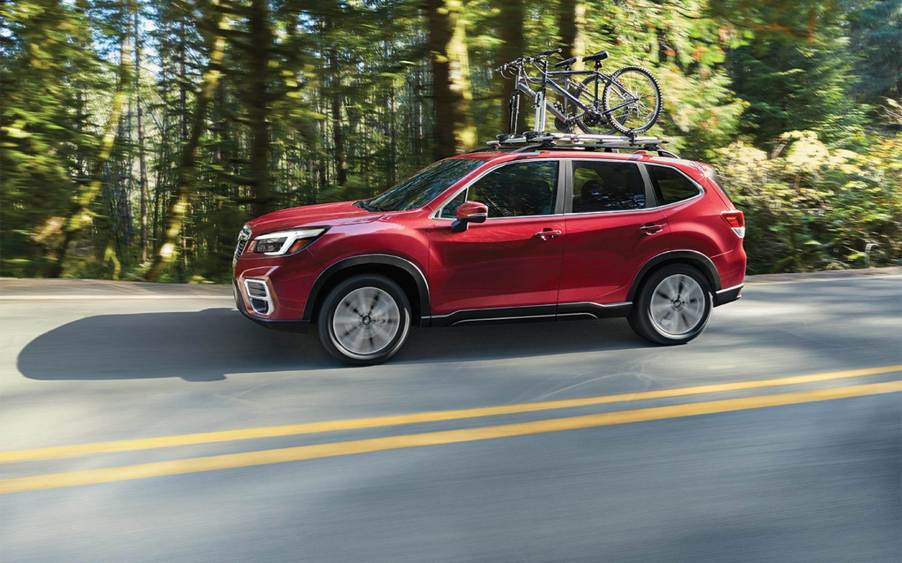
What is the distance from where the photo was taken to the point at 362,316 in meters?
6.66

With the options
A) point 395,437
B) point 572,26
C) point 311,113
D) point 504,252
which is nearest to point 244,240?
point 504,252

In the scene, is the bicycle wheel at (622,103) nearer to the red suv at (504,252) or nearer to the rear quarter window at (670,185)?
the rear quarter window at (670,185)

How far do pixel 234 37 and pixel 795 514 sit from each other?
10.5 metres

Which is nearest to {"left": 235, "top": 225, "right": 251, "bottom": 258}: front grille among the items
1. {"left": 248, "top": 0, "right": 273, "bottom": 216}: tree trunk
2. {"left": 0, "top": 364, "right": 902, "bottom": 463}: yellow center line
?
{"left": 0, "top": 364, "right": 902, "bottom": 463}: yellow center line

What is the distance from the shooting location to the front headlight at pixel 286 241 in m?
6.56

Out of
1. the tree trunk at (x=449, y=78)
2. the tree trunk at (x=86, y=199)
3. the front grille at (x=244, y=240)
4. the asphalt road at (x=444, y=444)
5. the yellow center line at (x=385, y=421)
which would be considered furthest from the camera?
the tree trunk at (x=86, y=199)

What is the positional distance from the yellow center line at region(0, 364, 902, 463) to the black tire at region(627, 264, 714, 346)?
1.17 meters

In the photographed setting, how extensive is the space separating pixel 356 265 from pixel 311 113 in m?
7.13

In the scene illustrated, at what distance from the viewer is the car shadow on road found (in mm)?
6473

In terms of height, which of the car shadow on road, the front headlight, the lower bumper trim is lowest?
the car shadow on road

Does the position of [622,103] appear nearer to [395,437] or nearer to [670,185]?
[670,185]

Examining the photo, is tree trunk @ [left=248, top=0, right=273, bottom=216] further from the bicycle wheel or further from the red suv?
the red suv

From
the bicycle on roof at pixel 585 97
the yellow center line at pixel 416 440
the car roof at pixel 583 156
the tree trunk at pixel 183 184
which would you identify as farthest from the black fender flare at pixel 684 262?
the tree trunk at pixel 183 184

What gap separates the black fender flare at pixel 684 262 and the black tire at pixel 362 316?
6.64ft
